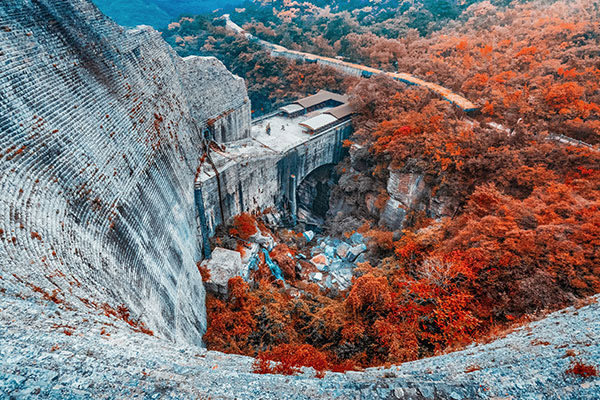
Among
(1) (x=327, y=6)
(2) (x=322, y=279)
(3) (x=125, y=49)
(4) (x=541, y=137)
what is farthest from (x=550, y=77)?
(1) (x=327, y=6)

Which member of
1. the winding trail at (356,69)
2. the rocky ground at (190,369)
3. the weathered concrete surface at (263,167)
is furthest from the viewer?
the winding trail at (356,69)

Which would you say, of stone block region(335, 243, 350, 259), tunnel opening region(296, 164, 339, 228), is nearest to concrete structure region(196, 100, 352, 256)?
tunnel opening region(296, 164, 339, 228)

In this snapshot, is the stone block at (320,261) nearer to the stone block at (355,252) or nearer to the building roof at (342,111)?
the stone block at (355,252)

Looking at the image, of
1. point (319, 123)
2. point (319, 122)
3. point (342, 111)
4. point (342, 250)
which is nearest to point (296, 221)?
point (342, 250)

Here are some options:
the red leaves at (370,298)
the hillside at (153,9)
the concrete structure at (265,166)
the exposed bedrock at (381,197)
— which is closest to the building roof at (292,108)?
the concrete structure at (265,166)

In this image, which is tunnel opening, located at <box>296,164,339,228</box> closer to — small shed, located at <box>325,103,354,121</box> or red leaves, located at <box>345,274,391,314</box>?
small shed, located at <box>325,103,354,121</box>

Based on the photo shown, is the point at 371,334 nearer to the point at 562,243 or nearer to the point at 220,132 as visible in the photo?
the point at 562,243
